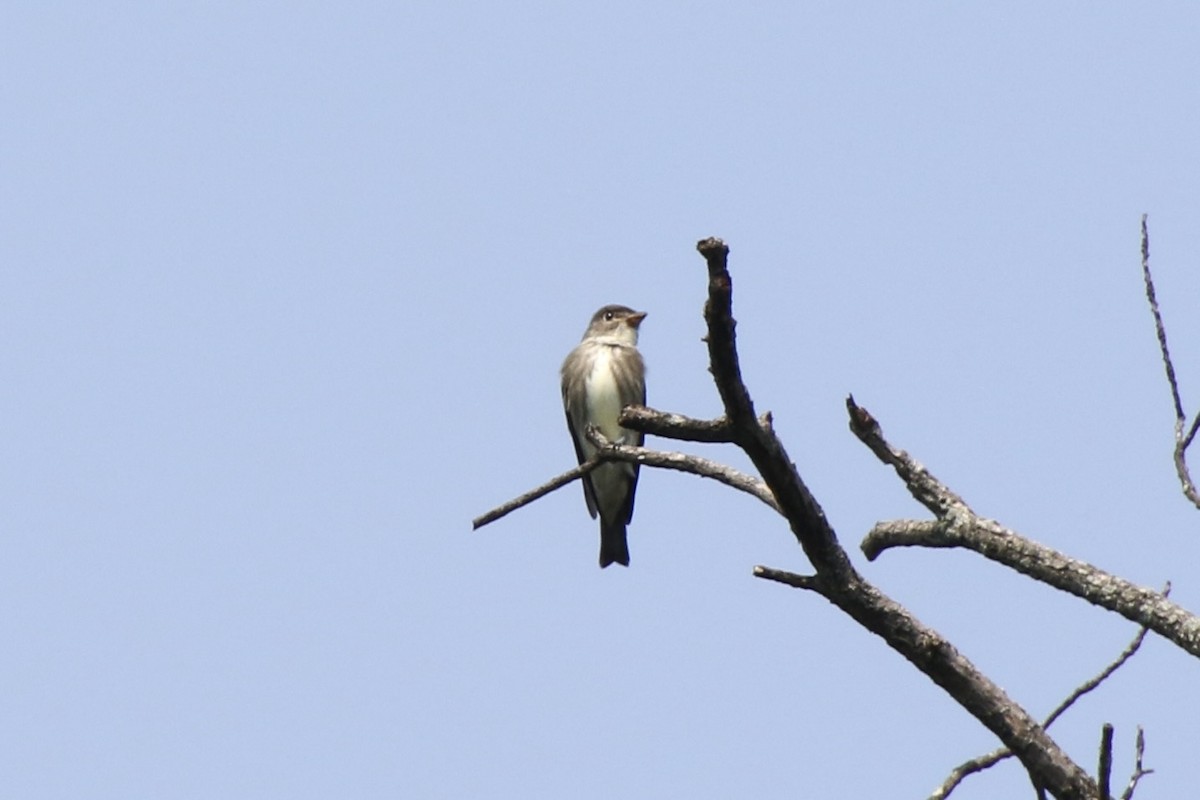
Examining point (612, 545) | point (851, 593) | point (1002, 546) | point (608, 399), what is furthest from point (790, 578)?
point (612, 545)

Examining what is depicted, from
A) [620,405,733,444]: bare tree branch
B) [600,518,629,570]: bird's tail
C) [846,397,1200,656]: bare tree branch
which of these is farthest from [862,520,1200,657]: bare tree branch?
[600,518,629,570]: bird's tail

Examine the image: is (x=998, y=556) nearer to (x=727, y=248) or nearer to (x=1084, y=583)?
(x=1084, y=583)

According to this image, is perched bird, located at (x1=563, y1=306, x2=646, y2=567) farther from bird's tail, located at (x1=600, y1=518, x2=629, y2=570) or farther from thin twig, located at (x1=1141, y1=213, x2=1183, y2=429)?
thin twig, located at (x1=1141, y1=213, x2=1183, y2=429)

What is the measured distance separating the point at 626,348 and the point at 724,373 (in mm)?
10675

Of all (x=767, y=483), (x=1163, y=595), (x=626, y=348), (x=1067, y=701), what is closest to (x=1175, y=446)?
(x=1163, y=595)

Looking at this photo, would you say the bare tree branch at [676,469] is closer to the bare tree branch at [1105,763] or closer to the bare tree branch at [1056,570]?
the bare tree branch at [1056,570]

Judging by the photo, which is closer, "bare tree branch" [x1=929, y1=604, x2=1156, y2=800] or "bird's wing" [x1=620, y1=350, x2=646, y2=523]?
"bare tree branch" [x1=929, y1=604, x2=1156, y2=800]

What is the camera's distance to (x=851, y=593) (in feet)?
14.0

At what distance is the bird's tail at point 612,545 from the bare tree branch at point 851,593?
1031cm

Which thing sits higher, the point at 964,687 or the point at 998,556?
the point at 998,556

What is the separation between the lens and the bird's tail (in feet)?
47.8

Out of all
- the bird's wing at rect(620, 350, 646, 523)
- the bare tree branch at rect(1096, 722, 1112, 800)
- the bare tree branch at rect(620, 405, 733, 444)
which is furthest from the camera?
the bird's wing at rect(620, 350, 646, 523)

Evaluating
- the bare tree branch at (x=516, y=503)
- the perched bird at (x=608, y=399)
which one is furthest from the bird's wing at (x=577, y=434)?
the bare tree branch at (x=516, y=503)

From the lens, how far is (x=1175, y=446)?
4.38 meters
